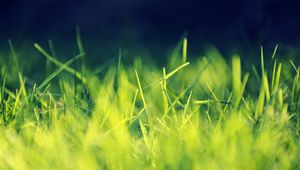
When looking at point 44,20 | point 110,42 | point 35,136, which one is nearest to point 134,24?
point 110,42

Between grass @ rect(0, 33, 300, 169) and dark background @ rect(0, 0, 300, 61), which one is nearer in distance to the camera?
grass @ rect(0, 33, 300, 169)

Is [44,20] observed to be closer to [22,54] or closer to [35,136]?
[22,54]

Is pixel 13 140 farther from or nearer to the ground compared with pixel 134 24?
farther from the ground

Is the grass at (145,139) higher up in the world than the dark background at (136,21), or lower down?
higher up

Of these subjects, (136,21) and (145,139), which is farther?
(136,21)

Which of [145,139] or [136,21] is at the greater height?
[145,139]

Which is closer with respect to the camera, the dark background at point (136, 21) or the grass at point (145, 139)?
the grass at point (145, 139)

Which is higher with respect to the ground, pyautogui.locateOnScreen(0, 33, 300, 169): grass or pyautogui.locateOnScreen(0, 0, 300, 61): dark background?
pyautogui.locateOnScreen(0, 33, 300, 169): grass

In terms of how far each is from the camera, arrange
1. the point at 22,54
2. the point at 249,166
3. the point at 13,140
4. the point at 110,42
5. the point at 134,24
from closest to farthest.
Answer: the point at 249,166, the point at 13,140, the point at 22,54, the point at 110,42, the point at 134,24
